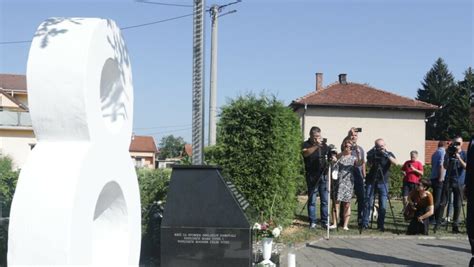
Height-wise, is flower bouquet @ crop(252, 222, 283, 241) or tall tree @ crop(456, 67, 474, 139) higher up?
tall tree @ crop(456, 67, 474, 139)

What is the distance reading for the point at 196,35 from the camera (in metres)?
6.86

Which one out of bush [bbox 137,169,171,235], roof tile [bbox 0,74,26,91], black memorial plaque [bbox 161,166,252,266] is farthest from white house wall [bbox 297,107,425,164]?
black memorial plaque [bbox 161,166,252,266]

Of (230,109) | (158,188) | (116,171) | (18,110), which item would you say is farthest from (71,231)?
(18,110)

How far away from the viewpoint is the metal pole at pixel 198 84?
6.80 m

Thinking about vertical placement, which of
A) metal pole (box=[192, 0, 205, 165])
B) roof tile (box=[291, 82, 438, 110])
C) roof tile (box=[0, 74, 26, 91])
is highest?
roof tile (box=[0, 74, 26, 91])

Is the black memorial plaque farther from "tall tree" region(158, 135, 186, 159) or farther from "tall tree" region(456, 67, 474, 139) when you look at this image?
"tall tree" region(158, 135, 186, 159)

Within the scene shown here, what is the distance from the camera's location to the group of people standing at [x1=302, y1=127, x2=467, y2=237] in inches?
400

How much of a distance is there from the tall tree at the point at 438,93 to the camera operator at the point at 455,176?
212ft

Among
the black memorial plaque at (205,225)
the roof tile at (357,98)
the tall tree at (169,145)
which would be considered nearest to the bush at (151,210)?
the black memorial plaque at (205,225)

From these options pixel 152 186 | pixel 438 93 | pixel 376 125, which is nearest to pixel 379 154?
pixel 152 186

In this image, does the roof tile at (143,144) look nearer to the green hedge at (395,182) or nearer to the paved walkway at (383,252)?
the green hedge at (395,182)

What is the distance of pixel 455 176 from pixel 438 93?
71885 mm

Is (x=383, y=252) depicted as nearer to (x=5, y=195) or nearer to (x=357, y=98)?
(x=5, y=195)

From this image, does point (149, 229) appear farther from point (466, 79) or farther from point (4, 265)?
point (466, 79)
